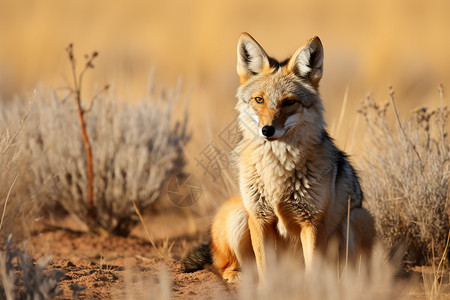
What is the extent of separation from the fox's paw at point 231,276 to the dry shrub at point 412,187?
182cm

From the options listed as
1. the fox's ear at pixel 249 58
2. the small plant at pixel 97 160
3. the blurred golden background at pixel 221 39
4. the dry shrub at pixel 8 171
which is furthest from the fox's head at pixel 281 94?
the blurred golden background at pixel 221 39

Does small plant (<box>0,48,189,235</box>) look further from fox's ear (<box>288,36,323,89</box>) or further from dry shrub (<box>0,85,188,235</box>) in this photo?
fox's ear (<box>288,36,323,89</box>)

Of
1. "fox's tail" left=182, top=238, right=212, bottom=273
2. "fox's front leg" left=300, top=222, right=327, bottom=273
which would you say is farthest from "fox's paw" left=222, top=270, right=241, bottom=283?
"fox's front leg" left=300, top=222, right=327, bottom=273

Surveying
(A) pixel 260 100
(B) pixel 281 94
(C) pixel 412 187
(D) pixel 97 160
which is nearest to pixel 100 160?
(D) pixel 97 160

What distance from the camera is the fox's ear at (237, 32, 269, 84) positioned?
4.46m

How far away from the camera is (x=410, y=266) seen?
5438 mm

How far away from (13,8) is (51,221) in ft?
64.3

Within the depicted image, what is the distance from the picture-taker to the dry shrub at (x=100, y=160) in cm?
697

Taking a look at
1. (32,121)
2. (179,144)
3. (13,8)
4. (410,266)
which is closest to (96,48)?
(13,8)

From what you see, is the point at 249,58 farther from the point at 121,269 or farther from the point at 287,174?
the point at 121,269

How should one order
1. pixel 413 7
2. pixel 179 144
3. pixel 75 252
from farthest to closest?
pixel 413 7, pixel 179 144, pixel 75 252

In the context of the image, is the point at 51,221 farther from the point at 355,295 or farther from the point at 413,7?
the point at 413,7

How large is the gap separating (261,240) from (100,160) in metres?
3.56

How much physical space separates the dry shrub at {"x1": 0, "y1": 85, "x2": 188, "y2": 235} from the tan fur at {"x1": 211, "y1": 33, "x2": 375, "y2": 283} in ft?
9.33
